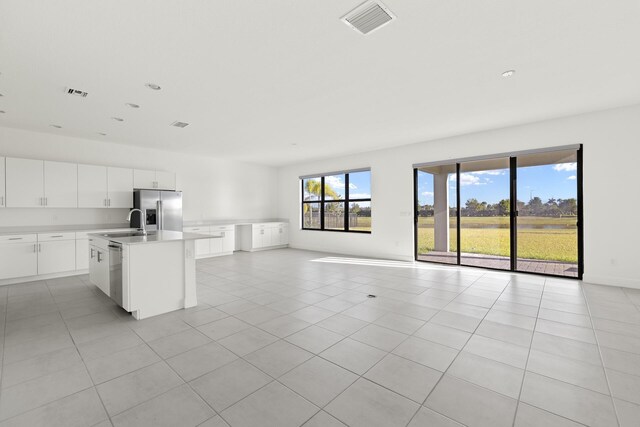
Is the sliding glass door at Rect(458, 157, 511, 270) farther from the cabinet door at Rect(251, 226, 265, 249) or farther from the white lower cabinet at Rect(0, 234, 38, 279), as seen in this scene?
the white lower cabinet at Rect(0, 234, 38, 279)

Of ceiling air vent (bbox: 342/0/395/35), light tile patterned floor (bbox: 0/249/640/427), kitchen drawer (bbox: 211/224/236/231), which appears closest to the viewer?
light tile patterned floor (bbox: 0/249/640/427)

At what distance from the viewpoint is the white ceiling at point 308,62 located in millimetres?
2219

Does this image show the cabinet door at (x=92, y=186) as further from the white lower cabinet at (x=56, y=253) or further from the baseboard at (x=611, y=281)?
the baseboard at (x=611, y=281)

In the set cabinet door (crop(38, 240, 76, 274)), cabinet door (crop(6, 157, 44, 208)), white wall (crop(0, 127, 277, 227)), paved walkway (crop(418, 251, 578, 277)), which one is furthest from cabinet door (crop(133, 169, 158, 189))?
paved walkway (crop(418, 251, 578, 277))

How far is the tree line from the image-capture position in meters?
4.89

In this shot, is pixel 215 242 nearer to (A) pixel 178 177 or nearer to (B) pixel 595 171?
(A) pixel 178 177

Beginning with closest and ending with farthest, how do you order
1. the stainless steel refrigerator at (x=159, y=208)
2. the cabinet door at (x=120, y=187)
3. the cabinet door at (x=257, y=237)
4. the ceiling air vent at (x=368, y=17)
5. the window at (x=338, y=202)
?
1. the ceiling air vent at (x=368, y=17)
2. the cabinet door at (x=120, y=187)
3. the stainless steel refrigerator at (x=159, y=208)
4. the window at (x=338, y=202)
5. the cabinet door at (x=257, y=237)

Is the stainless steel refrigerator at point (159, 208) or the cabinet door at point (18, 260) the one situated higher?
the stainless steel refrigerator at point (159, 208)

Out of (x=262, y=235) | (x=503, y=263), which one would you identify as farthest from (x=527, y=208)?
(x=262, y=235)

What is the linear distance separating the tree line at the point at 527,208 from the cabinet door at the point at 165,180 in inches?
252

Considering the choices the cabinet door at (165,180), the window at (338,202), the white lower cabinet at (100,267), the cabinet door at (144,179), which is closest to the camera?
the white lower cabinet at (100,267)

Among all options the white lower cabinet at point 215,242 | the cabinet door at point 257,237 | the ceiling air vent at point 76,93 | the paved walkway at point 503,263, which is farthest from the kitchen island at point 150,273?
the paved walkway at point 503,263

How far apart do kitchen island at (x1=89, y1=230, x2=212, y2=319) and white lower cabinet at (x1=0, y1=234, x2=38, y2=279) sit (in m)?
2.17

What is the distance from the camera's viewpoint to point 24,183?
4953 millimetres
